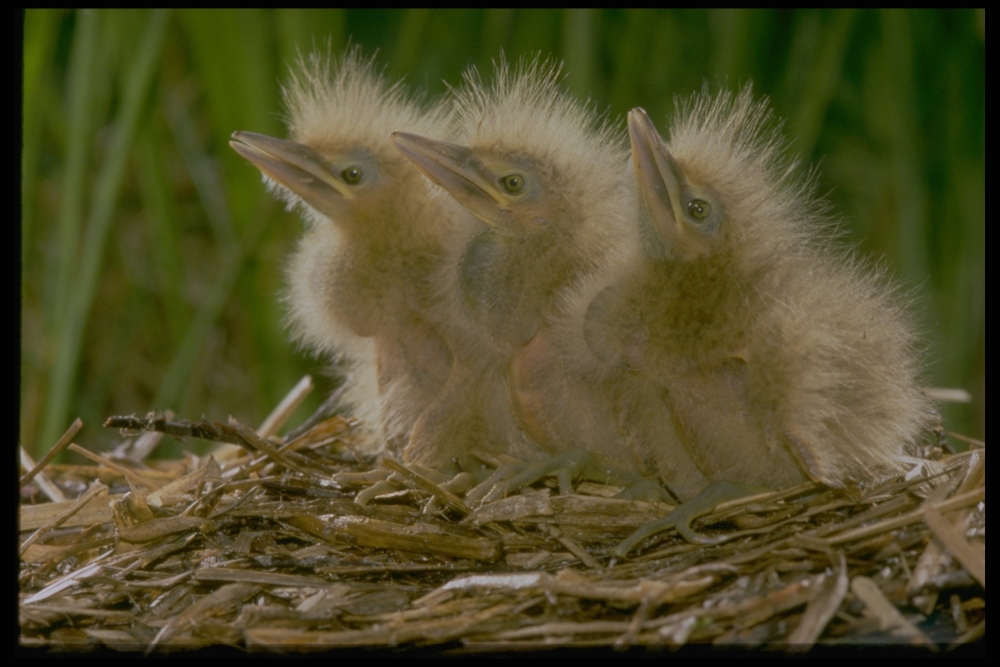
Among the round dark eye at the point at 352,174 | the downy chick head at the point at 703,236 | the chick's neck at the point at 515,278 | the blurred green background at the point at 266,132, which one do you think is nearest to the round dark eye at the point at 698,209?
the downy chick head at the point at 703,236

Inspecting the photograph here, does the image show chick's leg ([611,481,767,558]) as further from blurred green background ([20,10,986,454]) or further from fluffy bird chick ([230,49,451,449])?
blurred green background ([20,10,986,454])

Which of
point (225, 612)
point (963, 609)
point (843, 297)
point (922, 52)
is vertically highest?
point (922, 52)

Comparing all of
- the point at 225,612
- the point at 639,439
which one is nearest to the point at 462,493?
the point at 639,439

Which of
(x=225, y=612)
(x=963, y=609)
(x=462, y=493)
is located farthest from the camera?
(x=462, y=493)

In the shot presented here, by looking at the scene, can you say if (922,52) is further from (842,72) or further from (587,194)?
(587,194)

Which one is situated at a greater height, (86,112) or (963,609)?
(86,112)

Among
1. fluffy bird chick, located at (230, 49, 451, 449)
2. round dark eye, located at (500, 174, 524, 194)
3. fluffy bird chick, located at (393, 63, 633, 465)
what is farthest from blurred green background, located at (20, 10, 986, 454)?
round dark eye, located at (500, 174, 524, 194)
